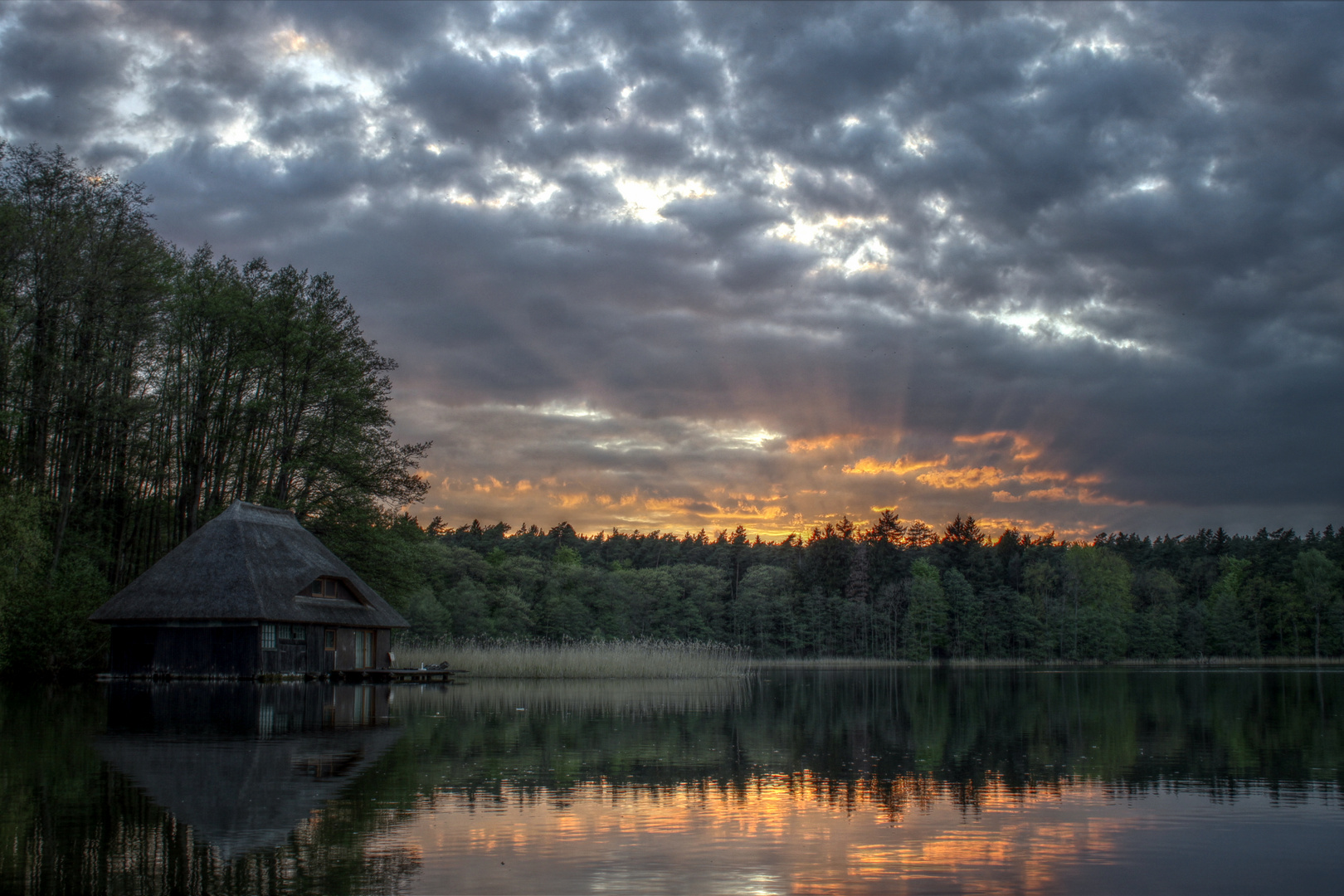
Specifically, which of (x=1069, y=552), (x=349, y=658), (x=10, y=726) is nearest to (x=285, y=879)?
(x=10, y=726)

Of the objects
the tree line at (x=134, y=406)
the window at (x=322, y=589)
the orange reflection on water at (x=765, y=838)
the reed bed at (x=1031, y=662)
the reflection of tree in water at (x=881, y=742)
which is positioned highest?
the tree line at (x=134, y=406)

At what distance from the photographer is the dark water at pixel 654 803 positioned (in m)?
7.39

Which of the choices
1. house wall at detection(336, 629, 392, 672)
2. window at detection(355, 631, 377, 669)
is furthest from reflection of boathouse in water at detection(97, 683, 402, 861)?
window at detection(355, 631, 377, 669)

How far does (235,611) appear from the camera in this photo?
32.0 meters

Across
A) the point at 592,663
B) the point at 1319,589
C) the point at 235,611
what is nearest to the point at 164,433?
the point at 235,611

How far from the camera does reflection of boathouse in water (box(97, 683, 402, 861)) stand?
920cm

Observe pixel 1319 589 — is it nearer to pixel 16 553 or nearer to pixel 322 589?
pixel 322 589

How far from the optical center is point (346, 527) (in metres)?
42.7

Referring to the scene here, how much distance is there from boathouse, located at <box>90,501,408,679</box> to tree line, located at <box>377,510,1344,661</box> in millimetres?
32834

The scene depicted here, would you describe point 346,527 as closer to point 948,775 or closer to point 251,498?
point 251,498

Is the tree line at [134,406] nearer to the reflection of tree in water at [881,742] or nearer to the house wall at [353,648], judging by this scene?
the house wall at [353,648]

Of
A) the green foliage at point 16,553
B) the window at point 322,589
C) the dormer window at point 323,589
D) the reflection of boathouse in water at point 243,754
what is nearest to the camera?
the reflection of boathouse in water at point 243,754

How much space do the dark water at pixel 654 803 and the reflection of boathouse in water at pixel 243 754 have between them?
7cm

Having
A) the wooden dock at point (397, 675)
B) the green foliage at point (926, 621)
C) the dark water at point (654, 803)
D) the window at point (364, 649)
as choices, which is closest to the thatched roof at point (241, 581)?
the window at point (364, 649)
